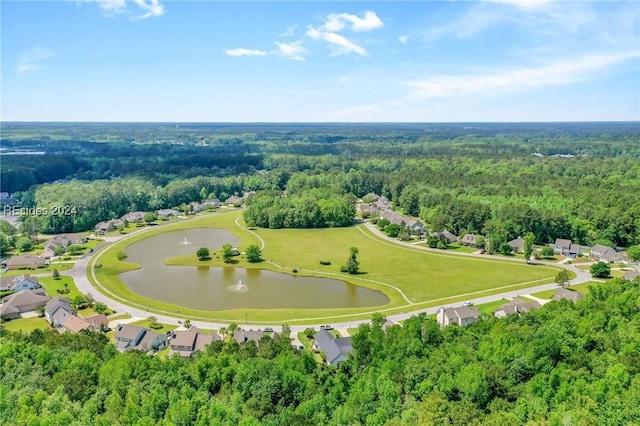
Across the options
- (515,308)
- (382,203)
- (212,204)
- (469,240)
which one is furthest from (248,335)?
(212,204)

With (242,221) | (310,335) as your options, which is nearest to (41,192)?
(242,221)

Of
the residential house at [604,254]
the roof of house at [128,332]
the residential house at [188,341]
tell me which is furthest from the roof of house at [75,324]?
the residential house at [604,254]

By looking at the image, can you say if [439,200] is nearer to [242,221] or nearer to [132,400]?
[242,221]

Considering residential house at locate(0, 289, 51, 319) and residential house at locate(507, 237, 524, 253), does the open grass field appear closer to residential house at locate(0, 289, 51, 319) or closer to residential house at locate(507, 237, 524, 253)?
residential house at locate(507, 237, 524, 253)

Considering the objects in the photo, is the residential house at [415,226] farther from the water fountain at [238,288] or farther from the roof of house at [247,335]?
the roof of house at [247,335]

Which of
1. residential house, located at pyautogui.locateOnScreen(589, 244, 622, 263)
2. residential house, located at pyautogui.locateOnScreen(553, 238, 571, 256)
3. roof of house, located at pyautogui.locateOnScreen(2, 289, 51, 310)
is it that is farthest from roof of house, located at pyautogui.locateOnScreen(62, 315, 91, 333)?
residential house, located at pyautogui.locateOnScreen(589, 244, 622, 263)

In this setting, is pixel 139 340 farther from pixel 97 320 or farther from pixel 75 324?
pixel 75 324
